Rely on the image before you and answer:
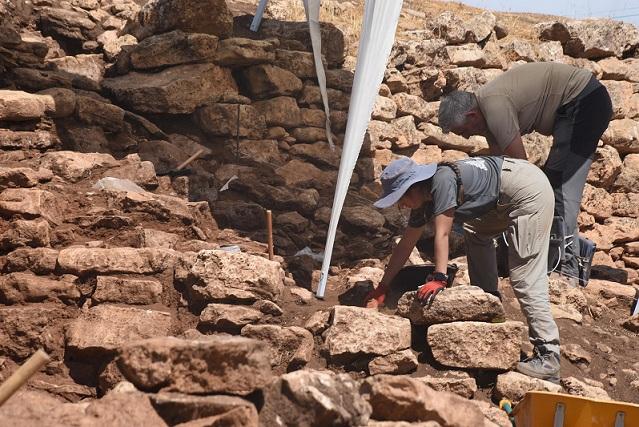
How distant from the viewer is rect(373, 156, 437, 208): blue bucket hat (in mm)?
4312

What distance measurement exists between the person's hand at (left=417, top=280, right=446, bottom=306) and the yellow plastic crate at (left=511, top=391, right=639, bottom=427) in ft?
3.51

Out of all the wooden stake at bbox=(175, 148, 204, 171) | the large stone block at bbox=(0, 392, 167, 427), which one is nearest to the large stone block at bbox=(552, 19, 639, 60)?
the wooden stake at bbox=(175, 148, 204, 171)

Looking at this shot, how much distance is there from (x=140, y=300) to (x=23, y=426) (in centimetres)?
199

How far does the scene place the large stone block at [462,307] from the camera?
432 centimetres

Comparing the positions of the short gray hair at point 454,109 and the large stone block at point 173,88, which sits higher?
the short gray hair at point 454,109

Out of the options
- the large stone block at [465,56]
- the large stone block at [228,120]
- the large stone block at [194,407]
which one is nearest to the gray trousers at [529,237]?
the large stone block at [194,407]

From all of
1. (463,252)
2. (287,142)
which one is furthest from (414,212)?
(287,142)

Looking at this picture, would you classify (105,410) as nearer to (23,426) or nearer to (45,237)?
(23,426)

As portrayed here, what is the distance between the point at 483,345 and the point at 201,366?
1984 mm

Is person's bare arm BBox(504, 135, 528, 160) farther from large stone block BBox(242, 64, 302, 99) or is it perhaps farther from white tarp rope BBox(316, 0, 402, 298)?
large stone block BBox(242, 64, 302, 99)

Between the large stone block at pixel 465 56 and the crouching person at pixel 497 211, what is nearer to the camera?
the crouching person at pixel 497 211

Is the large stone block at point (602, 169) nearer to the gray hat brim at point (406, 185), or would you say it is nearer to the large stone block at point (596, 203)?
the large stone block at point (596, 203)

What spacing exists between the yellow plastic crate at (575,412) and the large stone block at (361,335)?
40.5 inches

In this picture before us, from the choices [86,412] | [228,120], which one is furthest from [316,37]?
[86,412]
